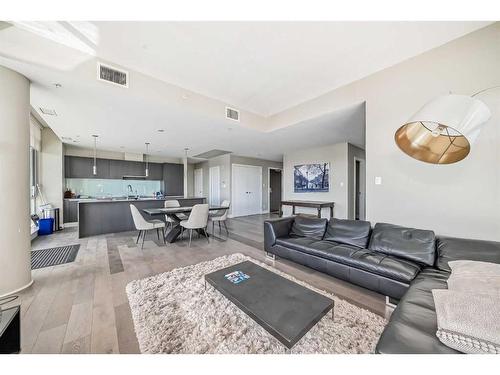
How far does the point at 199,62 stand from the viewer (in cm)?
251

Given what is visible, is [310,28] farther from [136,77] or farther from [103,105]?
[103,105]

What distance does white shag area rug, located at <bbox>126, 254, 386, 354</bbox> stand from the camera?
1.36m

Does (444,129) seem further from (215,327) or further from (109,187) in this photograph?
(109,187)

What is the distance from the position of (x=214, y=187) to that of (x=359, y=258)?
6593 mm

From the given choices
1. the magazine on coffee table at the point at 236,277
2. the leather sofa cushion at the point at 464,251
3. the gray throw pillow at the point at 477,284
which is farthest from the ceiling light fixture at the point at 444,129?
the magazine on coffee table at the point at 236,277

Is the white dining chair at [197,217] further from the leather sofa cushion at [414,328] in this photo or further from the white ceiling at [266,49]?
the leather sofa cushion at [414,328]

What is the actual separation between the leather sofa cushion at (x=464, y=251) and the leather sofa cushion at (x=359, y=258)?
245 mm

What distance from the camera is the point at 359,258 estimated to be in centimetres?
212

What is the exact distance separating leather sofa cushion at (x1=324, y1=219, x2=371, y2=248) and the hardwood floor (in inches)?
22.1

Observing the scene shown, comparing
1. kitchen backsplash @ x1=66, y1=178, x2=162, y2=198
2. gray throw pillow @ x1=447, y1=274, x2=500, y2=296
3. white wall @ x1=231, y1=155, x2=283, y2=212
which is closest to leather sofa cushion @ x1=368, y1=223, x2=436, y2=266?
gray throw pillow @ x1=447, y1=274, x2=500, y2=296

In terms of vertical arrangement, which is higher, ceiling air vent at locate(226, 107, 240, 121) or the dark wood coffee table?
ceiling air vent at locate(226, 107, 240, 121)

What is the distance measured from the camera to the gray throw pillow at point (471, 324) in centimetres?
89

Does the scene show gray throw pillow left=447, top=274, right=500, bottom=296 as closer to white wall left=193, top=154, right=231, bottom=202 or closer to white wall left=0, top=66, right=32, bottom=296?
white wall left=0, top=66, right=32, bottom=296

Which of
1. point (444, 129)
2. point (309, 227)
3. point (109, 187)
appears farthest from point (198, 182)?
point (444, 129)
